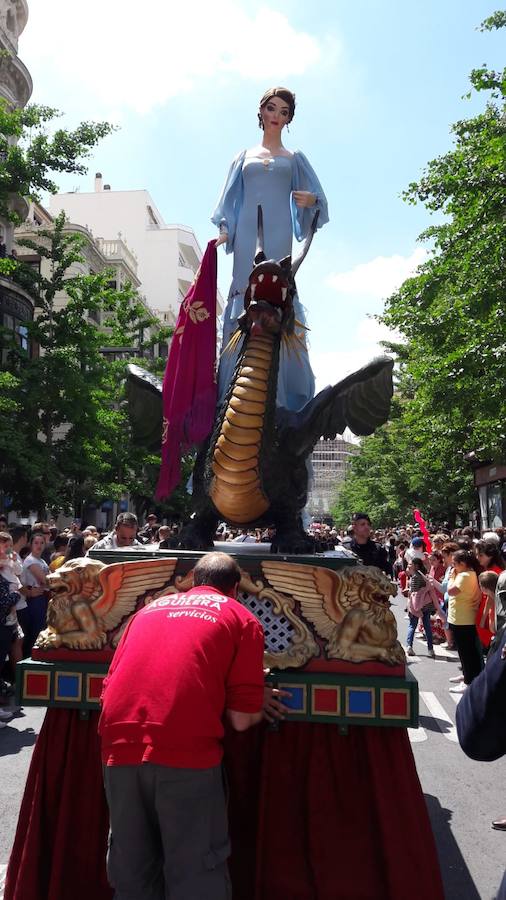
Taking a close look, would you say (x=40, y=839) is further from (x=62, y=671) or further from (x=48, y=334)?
(x=48, y=334)

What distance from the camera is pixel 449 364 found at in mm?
11406

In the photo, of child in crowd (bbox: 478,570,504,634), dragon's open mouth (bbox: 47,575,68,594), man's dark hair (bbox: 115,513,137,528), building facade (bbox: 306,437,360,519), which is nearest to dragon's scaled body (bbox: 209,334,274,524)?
dragon's open mouth (bbox: 47,575,68,594)

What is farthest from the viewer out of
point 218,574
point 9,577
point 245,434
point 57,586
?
point 9,577

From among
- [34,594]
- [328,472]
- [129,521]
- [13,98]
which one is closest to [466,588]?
[129,521]

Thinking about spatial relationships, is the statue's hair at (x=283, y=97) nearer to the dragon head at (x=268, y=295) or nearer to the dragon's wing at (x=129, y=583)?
the dragon head at (x=268, y=295)

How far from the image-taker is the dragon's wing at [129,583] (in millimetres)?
3150

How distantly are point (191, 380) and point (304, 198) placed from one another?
1.32m

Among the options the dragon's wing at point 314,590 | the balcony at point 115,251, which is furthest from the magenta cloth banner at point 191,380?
the balcony at point 115,251

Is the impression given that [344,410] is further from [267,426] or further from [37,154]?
[37,154]

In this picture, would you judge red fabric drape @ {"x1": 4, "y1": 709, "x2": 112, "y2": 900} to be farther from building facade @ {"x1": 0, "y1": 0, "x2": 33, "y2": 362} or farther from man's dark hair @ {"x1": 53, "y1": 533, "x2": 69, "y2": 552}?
building facade @ {"x1": 0, "y1": 0, "x2": 33, "y2": 362}

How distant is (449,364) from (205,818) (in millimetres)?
10091

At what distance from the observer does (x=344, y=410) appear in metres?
3.86

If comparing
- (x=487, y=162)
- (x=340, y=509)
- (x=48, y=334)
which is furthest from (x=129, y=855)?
(x=340, y=509)

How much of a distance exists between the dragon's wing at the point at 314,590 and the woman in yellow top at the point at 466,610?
4702mm
